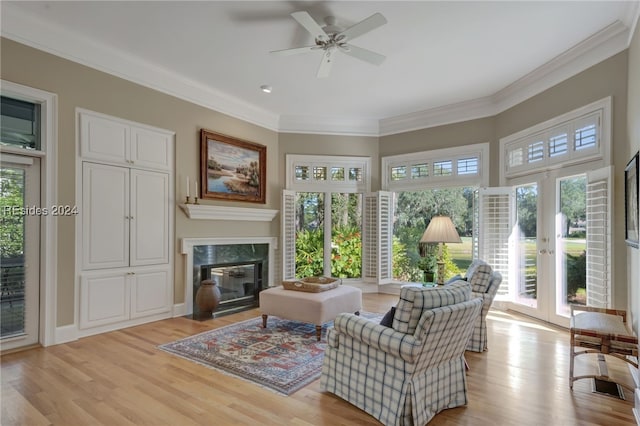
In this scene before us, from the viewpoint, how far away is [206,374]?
2.99 metres

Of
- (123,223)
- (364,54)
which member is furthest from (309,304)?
(364,54)

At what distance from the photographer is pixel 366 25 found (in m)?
3.12

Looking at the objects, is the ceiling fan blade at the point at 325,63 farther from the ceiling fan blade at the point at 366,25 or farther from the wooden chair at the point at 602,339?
the wooden chair at the point at 602,339

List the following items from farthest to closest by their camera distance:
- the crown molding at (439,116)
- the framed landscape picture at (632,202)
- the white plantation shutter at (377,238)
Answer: the white plantation shutter at (377,238), the crown molding at (439,116), the framed landscape picture at (632,202)

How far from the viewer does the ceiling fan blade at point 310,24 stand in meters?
3.03

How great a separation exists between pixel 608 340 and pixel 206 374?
322 cm

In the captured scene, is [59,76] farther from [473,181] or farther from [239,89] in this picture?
[473,181]

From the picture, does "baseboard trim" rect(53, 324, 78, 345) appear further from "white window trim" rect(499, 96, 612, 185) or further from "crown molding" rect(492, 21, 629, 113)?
"crown molding" rect(492, 21, 629, 113)

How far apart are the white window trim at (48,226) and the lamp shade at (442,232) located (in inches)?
162

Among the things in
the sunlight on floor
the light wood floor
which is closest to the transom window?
the sunlight on floor

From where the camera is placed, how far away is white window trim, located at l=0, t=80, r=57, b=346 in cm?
363

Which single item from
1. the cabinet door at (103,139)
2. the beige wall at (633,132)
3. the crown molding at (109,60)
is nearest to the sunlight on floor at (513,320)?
the beige wall at (633,132)

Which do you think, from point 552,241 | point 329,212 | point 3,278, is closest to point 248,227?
point 329,212

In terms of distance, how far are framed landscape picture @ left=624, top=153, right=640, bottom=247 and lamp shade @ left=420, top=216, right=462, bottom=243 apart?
149 cm
